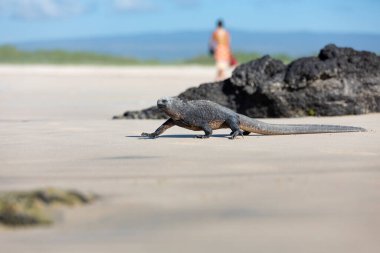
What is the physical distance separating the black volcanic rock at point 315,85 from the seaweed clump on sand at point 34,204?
22.8 ft

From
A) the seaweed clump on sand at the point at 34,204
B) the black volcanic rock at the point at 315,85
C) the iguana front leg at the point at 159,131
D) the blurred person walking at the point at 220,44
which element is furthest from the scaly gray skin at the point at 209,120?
the blurred person walking at the point at 220,44

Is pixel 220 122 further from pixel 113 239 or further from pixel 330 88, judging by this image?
pixel 113 239

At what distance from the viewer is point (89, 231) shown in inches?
171

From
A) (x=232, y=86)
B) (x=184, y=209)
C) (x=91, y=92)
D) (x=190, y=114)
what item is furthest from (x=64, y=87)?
(x=184, y=209)

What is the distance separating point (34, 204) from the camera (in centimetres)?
457

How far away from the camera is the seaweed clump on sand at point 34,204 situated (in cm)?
445

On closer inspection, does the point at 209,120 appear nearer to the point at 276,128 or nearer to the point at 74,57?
the point at 276,128

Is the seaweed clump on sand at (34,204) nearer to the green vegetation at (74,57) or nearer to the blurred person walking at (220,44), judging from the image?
the blurred person walking at (220,44)

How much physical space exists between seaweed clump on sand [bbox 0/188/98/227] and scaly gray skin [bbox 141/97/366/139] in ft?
12.0

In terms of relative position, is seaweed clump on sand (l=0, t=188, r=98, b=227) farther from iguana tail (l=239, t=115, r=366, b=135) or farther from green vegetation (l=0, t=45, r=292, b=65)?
green vegetation (l=0, t=45, r=292, b=65)

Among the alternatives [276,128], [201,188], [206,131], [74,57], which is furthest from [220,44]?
[74,57]

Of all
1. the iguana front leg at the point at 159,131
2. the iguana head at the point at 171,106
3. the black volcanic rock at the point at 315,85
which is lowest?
the iguana front leg at the point at 159,131

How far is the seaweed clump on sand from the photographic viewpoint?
445 centimetres

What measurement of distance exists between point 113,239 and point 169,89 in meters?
19.5
